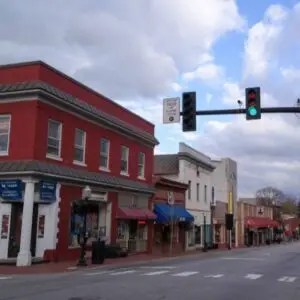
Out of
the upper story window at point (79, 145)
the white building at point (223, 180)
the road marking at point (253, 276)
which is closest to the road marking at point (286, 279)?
the road marking at point (253, 276)

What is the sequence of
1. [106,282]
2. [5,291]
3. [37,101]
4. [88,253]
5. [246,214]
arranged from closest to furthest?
[5,291] → [106,282] → [37,101] → [88,253] → [246,214]

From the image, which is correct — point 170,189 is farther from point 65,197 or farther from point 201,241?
point 65,197

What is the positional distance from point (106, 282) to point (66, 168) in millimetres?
11688

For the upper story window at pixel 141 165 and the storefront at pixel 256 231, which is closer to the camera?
the upper story window at pixel 141 165

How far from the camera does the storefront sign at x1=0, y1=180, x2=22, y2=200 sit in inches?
946

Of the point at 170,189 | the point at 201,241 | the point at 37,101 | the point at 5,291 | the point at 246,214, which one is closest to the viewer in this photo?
the point at 5,291

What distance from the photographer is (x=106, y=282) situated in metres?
16.0

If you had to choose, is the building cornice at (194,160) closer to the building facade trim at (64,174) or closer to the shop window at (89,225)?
the building facade trim at (64,174)

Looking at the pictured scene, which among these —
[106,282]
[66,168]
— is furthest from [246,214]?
[106,282]

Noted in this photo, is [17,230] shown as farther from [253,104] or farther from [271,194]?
[271,194]

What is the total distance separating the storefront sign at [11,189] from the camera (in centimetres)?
2403

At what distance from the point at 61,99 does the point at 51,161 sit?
124 inches

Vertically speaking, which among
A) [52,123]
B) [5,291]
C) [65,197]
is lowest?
[5,291]

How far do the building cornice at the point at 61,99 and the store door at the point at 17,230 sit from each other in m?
5.33
